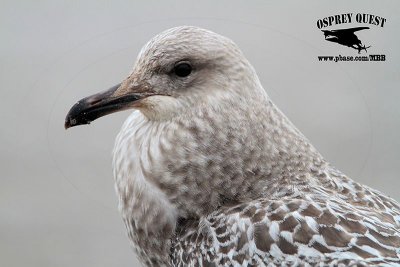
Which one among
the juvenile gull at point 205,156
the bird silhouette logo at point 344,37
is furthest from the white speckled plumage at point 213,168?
the bird silhouette logo at point 344,37

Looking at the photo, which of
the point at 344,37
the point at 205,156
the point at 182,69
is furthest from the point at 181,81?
the point at 344,37

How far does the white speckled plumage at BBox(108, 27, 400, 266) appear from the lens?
3.36ft

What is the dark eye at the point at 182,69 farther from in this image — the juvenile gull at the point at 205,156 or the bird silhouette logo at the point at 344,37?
the bird silhouette logo at the point at 344,37

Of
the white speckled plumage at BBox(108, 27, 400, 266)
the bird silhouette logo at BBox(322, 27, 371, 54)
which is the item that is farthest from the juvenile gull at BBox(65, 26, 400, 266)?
the bird silhouette logo at BBox(322, 27, 371, 54)

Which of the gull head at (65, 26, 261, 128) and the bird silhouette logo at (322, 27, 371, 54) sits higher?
the gull head at (65, 26, 261, 128)

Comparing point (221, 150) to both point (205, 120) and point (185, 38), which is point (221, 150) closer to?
point (205, 120)

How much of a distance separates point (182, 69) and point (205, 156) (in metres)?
0.15

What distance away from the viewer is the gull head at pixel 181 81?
106 centimetres

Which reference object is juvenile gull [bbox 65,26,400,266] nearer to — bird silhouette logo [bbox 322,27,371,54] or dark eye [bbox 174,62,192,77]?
dark eye [bbox 174,62,192,77]

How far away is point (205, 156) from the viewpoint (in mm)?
1067

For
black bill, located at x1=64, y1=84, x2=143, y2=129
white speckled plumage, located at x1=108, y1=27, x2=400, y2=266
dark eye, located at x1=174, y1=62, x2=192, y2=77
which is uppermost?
dark eye, located at x1=174, y1=62, x2=192, y2=77

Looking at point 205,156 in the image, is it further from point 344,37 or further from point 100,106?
point 344,37

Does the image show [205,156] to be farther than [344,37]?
No

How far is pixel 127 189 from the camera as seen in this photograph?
1.13 meters
